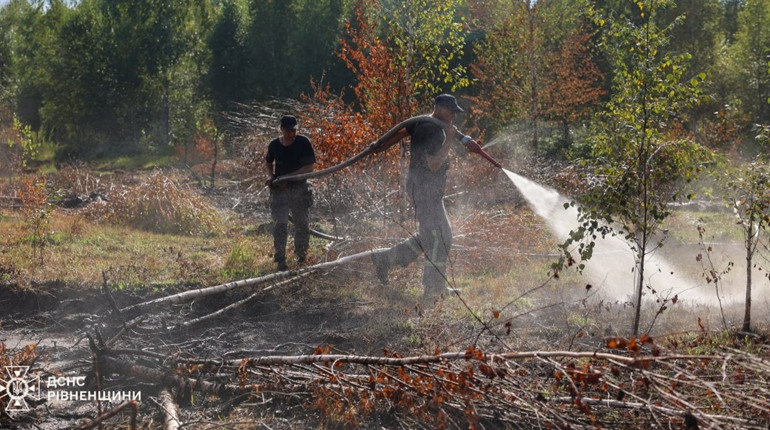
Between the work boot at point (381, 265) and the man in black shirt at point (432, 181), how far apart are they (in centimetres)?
41

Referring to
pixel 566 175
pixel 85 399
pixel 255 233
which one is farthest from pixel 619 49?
pixel 255 233

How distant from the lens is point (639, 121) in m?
5.95

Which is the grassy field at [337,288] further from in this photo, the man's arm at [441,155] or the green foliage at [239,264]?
the man's arm at [441,155]

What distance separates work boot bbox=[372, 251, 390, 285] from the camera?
7.92 m

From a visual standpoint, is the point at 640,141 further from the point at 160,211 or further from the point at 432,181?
the point at 160,211

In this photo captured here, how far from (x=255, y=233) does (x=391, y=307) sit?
5360 mm

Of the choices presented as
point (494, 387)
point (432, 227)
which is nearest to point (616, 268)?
point (432, 227)

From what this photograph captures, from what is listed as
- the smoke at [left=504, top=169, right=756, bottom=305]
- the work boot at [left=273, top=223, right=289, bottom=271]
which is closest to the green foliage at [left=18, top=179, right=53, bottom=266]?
the work boot at [left=273, top=223, right=289, bottom=271]

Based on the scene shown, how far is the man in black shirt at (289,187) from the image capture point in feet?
28.2

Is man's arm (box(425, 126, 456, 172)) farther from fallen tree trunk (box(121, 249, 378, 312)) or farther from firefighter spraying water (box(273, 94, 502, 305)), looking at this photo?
fallen tree trunk (box(121, 249, 378, 312))

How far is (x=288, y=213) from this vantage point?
885 centimetres

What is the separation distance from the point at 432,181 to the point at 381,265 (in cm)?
125

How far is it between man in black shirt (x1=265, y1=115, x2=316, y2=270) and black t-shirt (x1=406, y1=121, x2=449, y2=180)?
1787mm

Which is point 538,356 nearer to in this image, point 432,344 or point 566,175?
point 432,344
